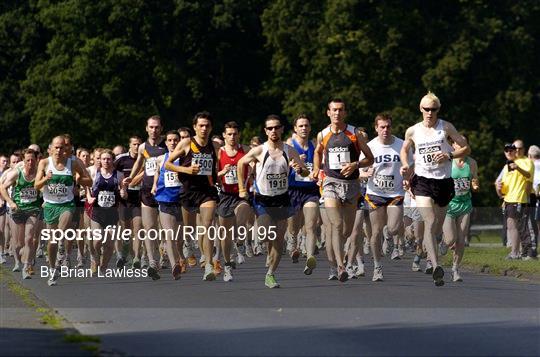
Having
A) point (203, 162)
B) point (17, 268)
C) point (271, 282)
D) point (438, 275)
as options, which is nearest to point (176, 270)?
point (203, 162)

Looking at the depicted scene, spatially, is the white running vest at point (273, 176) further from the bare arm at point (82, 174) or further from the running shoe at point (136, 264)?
the running shoe at point (136, 264)

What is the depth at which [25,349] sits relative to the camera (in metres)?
11.6

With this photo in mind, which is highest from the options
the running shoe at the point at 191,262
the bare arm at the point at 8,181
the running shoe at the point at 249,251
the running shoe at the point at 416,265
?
the bare arm at the point at 8,181

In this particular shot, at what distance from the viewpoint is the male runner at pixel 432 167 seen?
60.5ft

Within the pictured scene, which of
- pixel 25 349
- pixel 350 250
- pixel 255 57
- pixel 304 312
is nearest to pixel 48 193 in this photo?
pixel 350 250

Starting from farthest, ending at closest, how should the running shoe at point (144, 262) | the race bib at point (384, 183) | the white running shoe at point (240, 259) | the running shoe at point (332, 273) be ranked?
the white running shoe at point (240, 259), the running shoe at point (144, 262), the race bib at point (384, 183), the running shoe at point (332, 273)

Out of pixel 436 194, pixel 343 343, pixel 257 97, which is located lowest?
pixel 343 343

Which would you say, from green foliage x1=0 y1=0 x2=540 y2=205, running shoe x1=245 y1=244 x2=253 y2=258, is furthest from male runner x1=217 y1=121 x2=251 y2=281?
green foliage x1=0 y1=0 x2=540 y2=205

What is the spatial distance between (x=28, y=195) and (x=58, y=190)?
2.76 m

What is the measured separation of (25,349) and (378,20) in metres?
40.2

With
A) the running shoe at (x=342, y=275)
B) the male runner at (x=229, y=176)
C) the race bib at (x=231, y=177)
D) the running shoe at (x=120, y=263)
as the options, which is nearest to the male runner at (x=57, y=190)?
the male runner at (x=229, y=176)

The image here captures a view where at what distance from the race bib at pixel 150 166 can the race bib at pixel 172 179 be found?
4.12 feet

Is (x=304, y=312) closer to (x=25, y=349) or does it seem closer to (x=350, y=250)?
(x=25, y=349)

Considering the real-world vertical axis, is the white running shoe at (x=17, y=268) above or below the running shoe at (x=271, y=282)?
above
